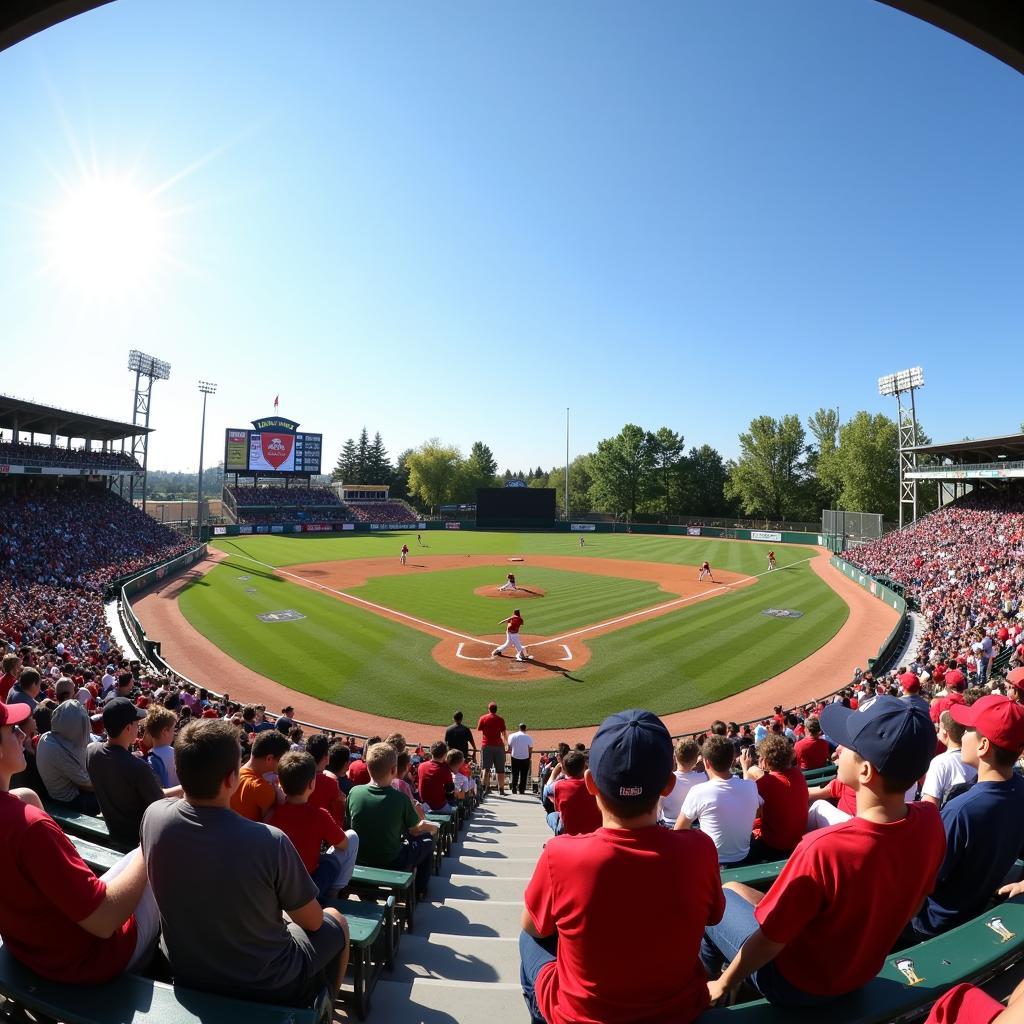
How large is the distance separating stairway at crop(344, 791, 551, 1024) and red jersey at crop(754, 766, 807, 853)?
89.0 inches

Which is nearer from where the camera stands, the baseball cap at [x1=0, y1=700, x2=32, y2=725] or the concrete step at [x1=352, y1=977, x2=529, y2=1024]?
the baseball cap at [x1=0, y1=700, x2=32, y2=725]

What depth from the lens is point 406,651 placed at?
2245 centimetres

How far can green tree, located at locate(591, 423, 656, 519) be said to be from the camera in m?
88.4

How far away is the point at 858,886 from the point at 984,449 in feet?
170

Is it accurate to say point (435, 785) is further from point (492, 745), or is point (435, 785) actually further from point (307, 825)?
point (492, 745)

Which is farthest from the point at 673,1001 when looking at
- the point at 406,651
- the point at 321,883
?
Answer: the point at 406,651

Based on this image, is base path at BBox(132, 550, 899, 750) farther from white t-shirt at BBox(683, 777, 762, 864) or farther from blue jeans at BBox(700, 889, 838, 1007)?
blue jeans at BBox(700, 889, 838, 1007)

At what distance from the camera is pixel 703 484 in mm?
91000

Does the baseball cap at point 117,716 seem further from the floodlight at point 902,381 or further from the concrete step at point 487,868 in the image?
the floodlight at point 902,381

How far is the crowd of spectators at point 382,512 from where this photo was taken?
3189 inches

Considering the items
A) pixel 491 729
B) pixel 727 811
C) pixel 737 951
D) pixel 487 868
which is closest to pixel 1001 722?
pixel 727 811

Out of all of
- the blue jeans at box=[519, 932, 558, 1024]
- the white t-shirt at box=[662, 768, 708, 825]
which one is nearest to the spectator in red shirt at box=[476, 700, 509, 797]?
the white t-shirt at box=[662, 768, 708, 825]

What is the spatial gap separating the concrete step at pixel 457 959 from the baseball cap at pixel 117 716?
256 cm

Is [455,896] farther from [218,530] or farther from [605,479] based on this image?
[605,479]
